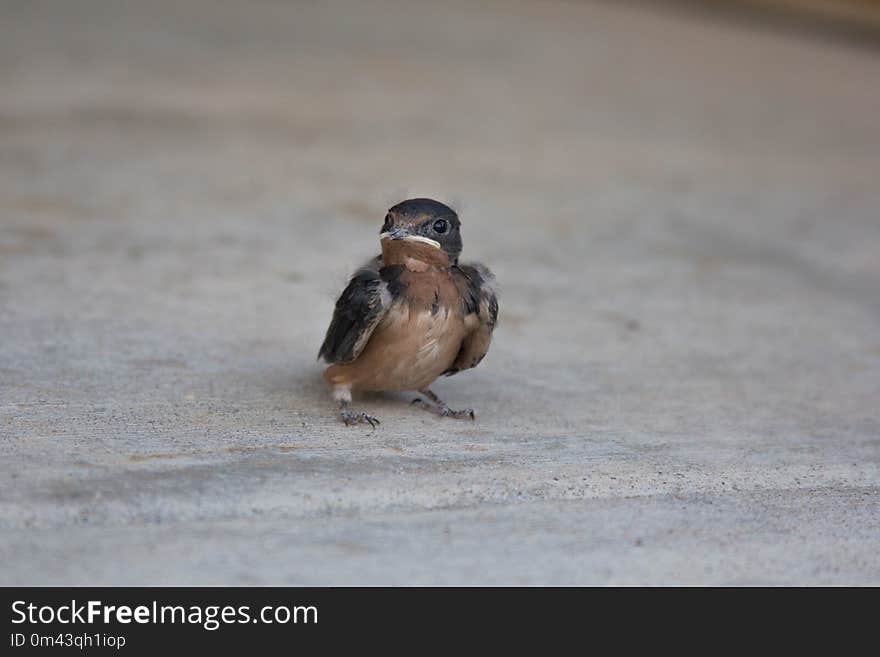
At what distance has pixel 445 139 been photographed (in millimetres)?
9695

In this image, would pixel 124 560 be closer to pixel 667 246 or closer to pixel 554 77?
pixel 667 246

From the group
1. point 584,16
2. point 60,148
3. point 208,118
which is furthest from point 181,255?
point 584,16

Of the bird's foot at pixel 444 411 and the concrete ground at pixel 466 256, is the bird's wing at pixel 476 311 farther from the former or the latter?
the concrete ground at pixel 466 256

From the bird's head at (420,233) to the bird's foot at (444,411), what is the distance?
558 mm

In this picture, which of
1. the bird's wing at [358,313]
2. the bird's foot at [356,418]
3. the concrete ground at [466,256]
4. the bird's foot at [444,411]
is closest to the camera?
the concrete ground at [466,256]

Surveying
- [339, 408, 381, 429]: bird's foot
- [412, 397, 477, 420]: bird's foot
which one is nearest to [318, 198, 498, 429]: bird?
[339, 408, 381, 429]: bird's foot

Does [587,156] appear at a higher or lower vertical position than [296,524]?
higher

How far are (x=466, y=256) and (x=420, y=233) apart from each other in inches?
118

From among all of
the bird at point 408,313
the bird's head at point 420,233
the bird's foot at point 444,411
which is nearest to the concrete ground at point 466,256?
the bird's foot at point 444,411

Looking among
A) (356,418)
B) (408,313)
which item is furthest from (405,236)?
(356,418)

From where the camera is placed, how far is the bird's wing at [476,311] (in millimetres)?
4332

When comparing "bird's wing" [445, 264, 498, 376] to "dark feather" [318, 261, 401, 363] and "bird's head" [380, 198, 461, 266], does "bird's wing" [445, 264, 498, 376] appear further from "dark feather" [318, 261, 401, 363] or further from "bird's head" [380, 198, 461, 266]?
"dark feather" [318, 261, 401, 363]

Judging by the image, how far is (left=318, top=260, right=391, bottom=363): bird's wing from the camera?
4.19 meters
